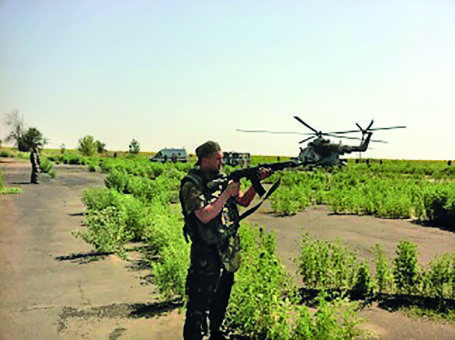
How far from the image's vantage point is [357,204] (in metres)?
16.4

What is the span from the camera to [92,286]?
6.66 meters

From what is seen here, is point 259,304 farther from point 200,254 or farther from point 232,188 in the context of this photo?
point 232,188

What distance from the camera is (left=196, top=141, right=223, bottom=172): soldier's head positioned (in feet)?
13.4

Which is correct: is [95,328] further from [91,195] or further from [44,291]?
[91,195]

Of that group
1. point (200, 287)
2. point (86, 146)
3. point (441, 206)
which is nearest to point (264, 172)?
point (200, 287)

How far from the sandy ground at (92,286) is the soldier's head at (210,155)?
2.01 meters

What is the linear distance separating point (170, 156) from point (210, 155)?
56122 mm

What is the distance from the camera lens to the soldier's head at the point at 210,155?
409 centimetres

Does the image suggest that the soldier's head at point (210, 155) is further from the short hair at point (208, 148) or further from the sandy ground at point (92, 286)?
the sandy ground at point (92, 286)

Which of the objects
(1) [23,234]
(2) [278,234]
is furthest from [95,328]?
(2) [278,234]

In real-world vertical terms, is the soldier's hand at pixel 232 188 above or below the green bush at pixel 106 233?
above

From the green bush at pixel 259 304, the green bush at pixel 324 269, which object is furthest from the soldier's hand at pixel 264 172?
the green bush at pixel 324 269

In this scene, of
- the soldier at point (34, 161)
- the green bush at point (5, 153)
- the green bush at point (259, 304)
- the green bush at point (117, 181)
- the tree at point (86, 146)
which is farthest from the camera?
the tree at point (86, 146)

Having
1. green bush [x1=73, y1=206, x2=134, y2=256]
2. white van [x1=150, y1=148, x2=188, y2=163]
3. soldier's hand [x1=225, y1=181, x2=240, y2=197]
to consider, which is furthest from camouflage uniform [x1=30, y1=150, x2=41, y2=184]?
white van [x1=150, y1=148, x2=188, y2=163]
